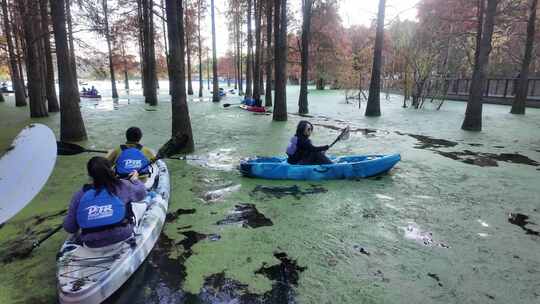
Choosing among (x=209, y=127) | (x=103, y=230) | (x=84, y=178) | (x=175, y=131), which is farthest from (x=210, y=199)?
(x=209, y=127)

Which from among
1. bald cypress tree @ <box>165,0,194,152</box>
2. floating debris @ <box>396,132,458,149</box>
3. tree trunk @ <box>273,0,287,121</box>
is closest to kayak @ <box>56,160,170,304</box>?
bald cypress tree @ <box>165,0,194,152</box>

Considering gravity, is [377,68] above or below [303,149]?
above

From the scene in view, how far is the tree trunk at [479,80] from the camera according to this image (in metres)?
10.1

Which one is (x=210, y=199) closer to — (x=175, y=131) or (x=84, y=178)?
(x=84, y=178)

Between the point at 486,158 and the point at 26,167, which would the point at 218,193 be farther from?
the point at 486,158

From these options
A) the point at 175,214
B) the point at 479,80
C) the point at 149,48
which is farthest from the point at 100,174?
the point at 149,48

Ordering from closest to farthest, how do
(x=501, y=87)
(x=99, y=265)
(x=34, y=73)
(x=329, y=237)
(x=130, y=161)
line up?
1. (x=99, y=265)
2. (x=329, y=237)
3. (x=130, y=161)
4. (x=34, y=73)
5. (x=501, y=87)

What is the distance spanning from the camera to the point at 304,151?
18.9 feet

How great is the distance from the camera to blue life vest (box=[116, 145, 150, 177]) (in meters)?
4.21

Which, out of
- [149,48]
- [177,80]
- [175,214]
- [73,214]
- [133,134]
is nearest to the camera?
[73,214]

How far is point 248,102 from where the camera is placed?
58.4 feet

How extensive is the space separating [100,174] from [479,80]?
11.6 meters

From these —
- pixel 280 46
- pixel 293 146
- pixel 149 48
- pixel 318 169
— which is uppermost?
pixel 149 48

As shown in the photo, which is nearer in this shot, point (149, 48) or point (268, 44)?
point (268, 44)
